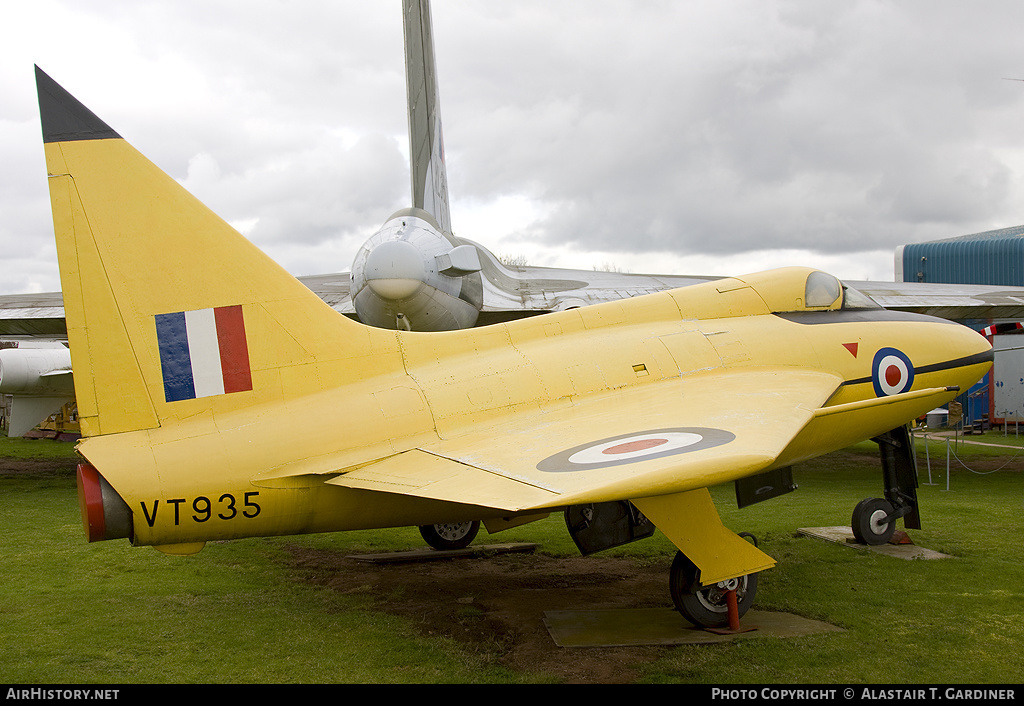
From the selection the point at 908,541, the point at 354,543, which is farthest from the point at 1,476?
the point at 908,541

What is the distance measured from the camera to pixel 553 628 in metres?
6.49

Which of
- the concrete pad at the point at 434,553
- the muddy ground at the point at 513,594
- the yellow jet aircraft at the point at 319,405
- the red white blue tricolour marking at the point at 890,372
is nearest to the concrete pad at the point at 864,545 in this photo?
the red white blue tricolour marking at the point at 890,372

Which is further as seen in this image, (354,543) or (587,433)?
(354,543)

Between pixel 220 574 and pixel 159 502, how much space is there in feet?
11.1

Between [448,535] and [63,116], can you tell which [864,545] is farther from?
[63,116]

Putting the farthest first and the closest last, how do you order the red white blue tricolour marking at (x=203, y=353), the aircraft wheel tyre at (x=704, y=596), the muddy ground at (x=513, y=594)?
the aircraft wheel tyre at (x=704, y=596) → the red white blue tricolour marking at (x=203, y=353) → the muddy ground at (x=513, y=594)

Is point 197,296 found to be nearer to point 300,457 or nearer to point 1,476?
point 300,457

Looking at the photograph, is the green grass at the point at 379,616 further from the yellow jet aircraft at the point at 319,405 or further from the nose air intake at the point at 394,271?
the nose air intake at the point at 394,271

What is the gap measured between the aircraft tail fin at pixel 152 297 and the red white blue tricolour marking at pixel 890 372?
17.8 feet

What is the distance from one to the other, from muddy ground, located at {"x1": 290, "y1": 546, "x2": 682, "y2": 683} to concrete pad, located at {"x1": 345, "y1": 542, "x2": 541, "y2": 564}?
Answer: 0.34 feet

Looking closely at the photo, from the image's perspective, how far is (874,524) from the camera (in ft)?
30.2

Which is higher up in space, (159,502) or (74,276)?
(74,276)

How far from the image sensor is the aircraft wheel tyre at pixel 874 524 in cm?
920

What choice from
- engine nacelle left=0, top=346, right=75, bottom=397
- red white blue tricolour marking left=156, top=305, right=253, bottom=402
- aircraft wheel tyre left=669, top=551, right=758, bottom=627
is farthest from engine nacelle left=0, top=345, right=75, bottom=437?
aircraft wheel tyre left=669, top=551, right=758, bottom=627
